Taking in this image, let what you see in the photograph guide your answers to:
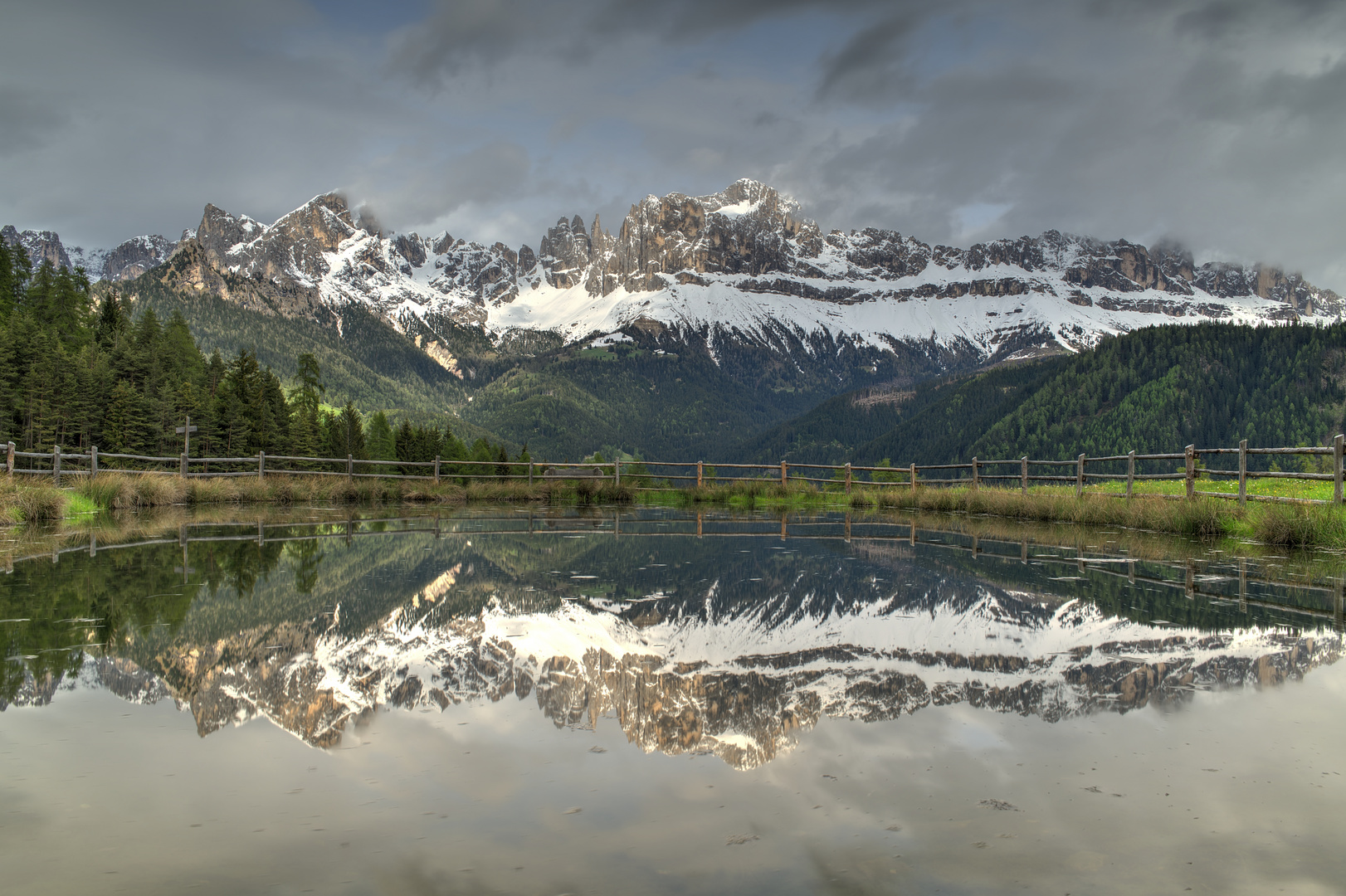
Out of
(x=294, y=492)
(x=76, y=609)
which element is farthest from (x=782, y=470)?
(x=76, y=609)

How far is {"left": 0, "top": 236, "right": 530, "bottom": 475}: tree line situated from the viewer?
42500 millimetres

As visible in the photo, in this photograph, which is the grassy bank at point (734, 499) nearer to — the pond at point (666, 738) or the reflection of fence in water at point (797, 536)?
the reflection of fence in water at point (797, 536)

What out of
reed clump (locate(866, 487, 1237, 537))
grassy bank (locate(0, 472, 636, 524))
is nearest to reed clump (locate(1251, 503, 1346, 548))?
reed clump (locate(866, 487, 1237, 537))

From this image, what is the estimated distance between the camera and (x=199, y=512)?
66.3ft

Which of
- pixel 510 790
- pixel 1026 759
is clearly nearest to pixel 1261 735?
pixel 1026 759

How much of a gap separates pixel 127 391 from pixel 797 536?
45168mm

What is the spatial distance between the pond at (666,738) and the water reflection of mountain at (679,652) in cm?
3

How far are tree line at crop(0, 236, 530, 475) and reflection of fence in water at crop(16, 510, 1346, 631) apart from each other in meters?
13.4

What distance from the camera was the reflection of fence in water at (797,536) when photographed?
25.1 feet

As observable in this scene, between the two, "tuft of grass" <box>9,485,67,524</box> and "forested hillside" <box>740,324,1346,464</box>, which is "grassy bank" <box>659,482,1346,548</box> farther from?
"forested hillside" <box>740,324,1346,464</box>

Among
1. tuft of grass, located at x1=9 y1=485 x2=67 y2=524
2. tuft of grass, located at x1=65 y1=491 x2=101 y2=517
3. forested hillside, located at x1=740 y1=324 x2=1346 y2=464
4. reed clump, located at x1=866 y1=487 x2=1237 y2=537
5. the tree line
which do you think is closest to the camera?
reed clump, located at x1=866 y1=487 x2=1237 y2=537

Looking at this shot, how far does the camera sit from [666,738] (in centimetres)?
353

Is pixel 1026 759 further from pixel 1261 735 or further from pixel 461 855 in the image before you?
pixel 461 855

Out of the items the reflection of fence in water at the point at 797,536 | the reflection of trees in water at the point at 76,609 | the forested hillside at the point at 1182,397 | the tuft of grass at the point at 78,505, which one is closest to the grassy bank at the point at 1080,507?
the reflection of fence in water at the point at 797,536
